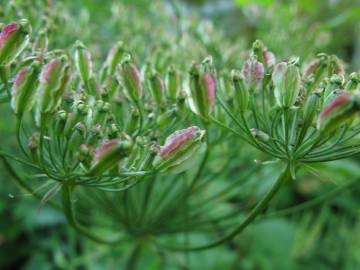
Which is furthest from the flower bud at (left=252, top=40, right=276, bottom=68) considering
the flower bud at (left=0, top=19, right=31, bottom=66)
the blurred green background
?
the blurred green background

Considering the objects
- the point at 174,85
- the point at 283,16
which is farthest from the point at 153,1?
the point at 174,85

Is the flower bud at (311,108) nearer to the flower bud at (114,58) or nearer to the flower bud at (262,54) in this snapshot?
the flower bud at (262,54)

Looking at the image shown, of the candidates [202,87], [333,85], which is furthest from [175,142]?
[333,85]

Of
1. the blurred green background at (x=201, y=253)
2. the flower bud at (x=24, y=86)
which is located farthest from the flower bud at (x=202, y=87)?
the blurred green background at (x=201, y=253)

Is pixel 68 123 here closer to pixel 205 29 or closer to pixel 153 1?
pixel 205 29

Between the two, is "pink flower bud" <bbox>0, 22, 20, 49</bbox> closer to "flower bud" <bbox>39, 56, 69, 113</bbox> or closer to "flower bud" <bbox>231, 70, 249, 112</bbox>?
"flower bud" <bbox>39, 56, 69, 113</bbox>
